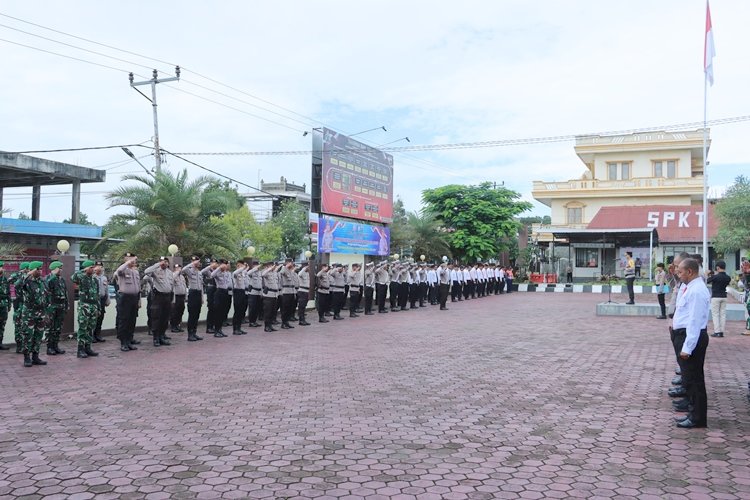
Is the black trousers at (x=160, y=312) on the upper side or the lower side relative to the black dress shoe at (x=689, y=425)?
upper

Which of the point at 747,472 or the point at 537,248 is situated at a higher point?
the point at 537,248

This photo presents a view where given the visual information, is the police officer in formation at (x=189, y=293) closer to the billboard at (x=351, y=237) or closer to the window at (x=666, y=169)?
the billboard at (x=351, y=237)

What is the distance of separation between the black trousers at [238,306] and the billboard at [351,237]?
601cm

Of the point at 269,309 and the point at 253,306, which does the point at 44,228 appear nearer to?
the point at 253,306

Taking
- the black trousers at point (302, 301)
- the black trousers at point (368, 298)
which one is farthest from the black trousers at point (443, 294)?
the black trousers at point (302, 301)

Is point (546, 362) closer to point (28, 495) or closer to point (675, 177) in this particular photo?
point (28, 495)

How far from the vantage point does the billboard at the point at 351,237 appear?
1980cm

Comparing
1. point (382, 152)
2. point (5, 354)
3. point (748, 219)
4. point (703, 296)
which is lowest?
point (5, 354)

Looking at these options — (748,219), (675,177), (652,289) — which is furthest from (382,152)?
(675,177)

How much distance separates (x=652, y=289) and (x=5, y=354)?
2582 cm

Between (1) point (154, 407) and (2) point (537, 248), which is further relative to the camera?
(2) point (537, 248)

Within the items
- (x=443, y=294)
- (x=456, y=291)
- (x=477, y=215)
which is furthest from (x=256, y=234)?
(x=443, y=294)

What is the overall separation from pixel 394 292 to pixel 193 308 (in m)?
8.76

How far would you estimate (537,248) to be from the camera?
39656mm
